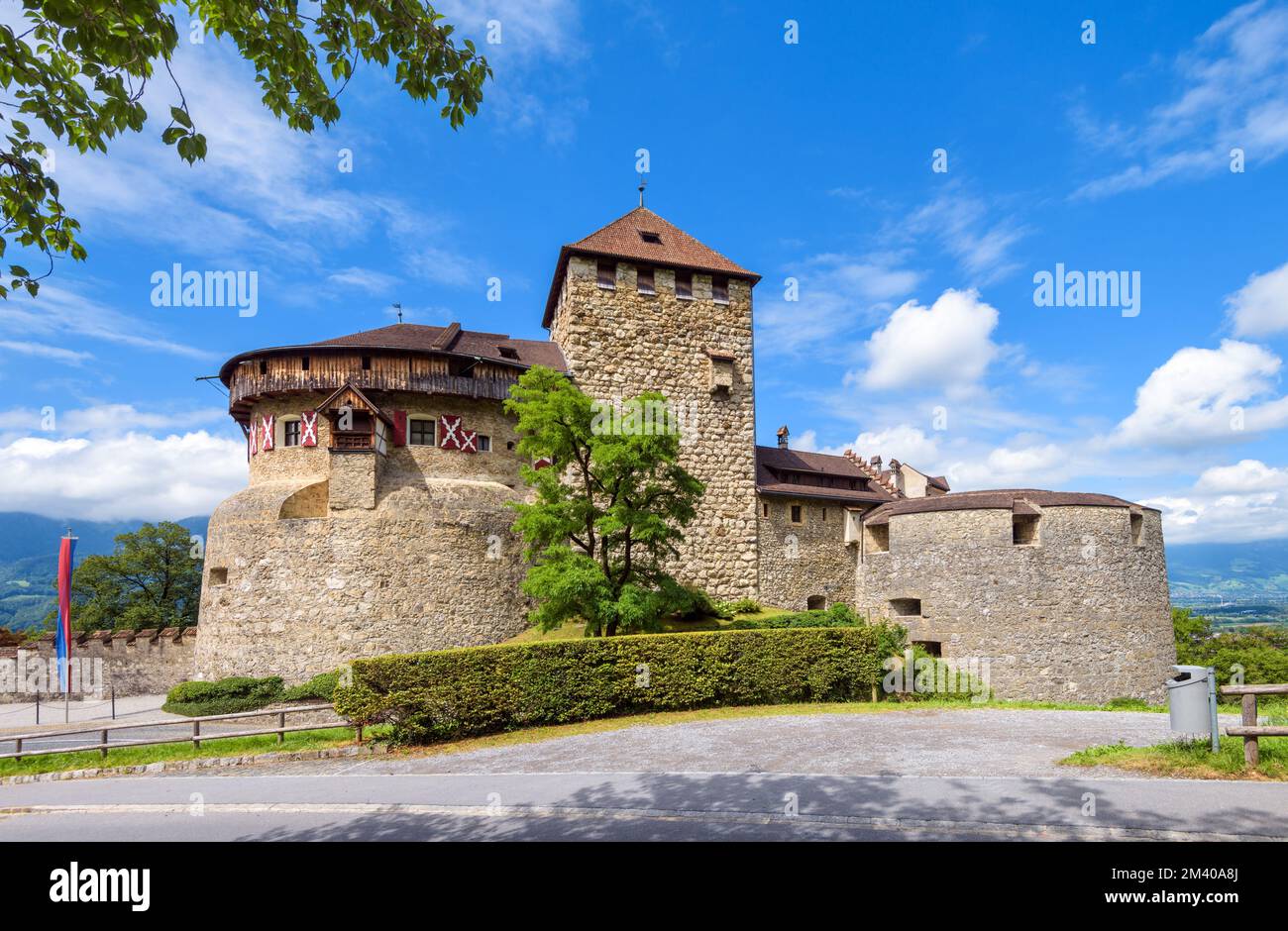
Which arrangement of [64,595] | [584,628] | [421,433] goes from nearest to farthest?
[64,595] → [584,628] → [421,433]

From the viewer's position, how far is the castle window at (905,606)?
25312mm

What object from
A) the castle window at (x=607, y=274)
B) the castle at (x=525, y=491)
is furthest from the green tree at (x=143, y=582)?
the castle window at (x=607, y=274)

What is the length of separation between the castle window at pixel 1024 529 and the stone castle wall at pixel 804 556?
6.83m

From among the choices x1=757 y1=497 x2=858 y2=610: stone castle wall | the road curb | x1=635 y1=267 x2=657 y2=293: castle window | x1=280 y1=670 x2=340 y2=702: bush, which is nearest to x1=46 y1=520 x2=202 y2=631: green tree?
x1=280 y1=670 x2=340 y2=702: bush

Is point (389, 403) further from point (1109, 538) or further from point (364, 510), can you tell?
point (1109, 538)

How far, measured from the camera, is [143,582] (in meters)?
38.0

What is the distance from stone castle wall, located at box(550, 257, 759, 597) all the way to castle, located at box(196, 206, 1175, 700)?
0.28 feet

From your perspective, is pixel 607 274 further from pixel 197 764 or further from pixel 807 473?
pixel 197 764

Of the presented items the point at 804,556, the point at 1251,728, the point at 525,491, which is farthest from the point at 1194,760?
the point at 804,556

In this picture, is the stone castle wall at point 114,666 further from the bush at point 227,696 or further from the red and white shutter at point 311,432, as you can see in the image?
the red and white shutter at point 311,432

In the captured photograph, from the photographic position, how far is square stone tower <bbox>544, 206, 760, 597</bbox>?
84.7ft

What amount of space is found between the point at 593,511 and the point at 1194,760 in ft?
43.0

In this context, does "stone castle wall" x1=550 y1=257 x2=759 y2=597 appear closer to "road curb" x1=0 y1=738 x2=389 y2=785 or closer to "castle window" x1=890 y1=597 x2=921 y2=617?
"castle window" x1=890 y1=597 x2=921 y2=617
